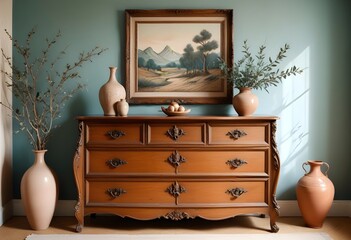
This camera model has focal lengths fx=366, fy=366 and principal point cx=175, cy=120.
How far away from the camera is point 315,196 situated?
3217mm

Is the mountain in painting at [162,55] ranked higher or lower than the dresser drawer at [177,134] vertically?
higher

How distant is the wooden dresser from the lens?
312 centimetres

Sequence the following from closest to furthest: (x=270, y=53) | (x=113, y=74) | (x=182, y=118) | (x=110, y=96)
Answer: (x=182, y=118) < (x=110, y=96) < (x=113, y=74) < (x=270, y=53)

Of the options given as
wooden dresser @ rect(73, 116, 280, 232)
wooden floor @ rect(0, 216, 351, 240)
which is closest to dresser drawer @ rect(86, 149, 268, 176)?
wooden dresser @ rect(73, 116, 280, 232)

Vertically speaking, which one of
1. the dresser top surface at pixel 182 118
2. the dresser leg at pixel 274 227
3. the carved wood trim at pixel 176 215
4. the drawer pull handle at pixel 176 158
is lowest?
the dresser leg at pixel 274 227

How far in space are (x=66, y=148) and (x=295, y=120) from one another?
2.30 meters

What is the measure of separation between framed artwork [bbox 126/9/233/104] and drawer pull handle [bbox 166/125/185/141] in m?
0.56

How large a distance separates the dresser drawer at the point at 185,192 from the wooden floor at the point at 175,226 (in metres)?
0.28

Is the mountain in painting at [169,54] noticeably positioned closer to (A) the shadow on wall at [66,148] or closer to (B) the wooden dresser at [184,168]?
(B) the wooden dresser at [184,168]

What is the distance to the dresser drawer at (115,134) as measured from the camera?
3.13 meters

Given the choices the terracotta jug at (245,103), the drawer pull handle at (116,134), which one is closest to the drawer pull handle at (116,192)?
the drawer pull handle at (116,134)

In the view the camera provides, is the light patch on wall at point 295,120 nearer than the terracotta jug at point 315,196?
No

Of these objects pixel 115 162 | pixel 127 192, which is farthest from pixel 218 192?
pixel 115 162

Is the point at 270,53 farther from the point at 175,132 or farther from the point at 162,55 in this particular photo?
the point at 175,132
